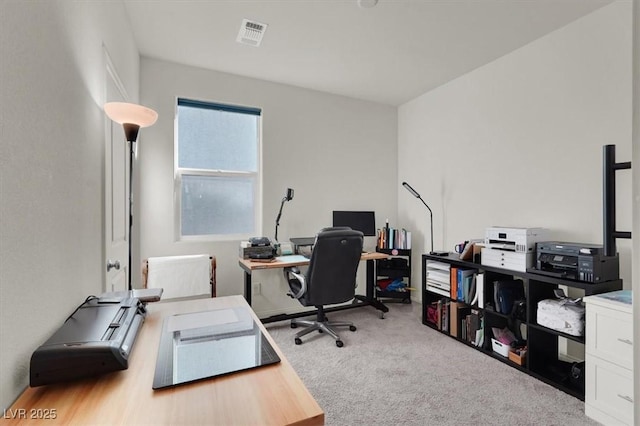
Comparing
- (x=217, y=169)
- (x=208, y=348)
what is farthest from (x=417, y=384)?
(x=217, y=169)

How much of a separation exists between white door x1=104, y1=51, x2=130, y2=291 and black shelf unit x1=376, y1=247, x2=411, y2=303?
2.81 metres

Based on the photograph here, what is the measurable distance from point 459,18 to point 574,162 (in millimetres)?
1424

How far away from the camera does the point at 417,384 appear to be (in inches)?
83.1

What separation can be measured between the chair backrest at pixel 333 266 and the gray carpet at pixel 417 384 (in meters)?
0.43

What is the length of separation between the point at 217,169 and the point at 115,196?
1.54 m

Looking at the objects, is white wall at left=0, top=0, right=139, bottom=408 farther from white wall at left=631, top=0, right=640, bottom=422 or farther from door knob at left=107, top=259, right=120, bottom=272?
white wall at left=631, top=0, right=640, bottom=422

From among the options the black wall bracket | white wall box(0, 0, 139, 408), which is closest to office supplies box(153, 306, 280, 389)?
white wall box(0, 0, 139, 408)

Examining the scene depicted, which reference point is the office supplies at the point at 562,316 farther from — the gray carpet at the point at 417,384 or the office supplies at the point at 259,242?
the office supplies at the point at 259,242

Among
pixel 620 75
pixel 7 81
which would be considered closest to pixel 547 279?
pixel 620 75

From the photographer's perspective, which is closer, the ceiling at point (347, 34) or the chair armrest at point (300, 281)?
the ceiling at point (347, 34)

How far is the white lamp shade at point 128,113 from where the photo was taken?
4.71 feet

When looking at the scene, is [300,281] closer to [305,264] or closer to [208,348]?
[305,264]

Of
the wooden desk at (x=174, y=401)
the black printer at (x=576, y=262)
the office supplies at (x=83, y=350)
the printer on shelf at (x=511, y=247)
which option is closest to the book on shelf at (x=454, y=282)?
the printer on shelf at (x=511, y=247)

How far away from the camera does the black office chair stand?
8.66ft
